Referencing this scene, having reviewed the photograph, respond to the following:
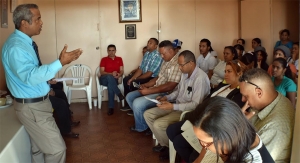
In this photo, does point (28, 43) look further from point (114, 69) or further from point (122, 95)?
point (114, 69)

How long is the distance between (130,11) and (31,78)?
4272mm

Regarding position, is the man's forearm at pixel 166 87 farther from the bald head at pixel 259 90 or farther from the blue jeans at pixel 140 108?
the bald head at pixel 259 90

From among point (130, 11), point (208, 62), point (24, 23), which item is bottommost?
point (208, 62)

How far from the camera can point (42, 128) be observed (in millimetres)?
2215

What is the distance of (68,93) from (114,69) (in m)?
0.96

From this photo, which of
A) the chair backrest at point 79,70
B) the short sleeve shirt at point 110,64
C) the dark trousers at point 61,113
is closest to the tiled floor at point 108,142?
the dark trousers at point 61,113

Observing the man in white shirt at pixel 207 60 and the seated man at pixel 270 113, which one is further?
the man in white shirt at pixel 207 60

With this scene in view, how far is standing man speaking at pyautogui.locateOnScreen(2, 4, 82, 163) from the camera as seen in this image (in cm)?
200

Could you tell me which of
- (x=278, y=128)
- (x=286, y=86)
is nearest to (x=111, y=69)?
(x=286, y=86)

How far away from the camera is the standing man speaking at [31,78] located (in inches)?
78.8

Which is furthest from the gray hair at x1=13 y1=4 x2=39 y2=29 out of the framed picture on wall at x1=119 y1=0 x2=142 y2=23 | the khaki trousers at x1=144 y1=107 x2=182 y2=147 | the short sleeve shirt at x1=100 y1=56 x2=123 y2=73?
the framed picture on wall at x1=119 y1=0 x2=142 y2=23

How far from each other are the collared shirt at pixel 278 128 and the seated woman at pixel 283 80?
4.07ft

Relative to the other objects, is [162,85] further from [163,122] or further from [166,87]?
[163,122]

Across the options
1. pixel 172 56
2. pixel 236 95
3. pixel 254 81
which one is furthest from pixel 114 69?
pixel 254 81
